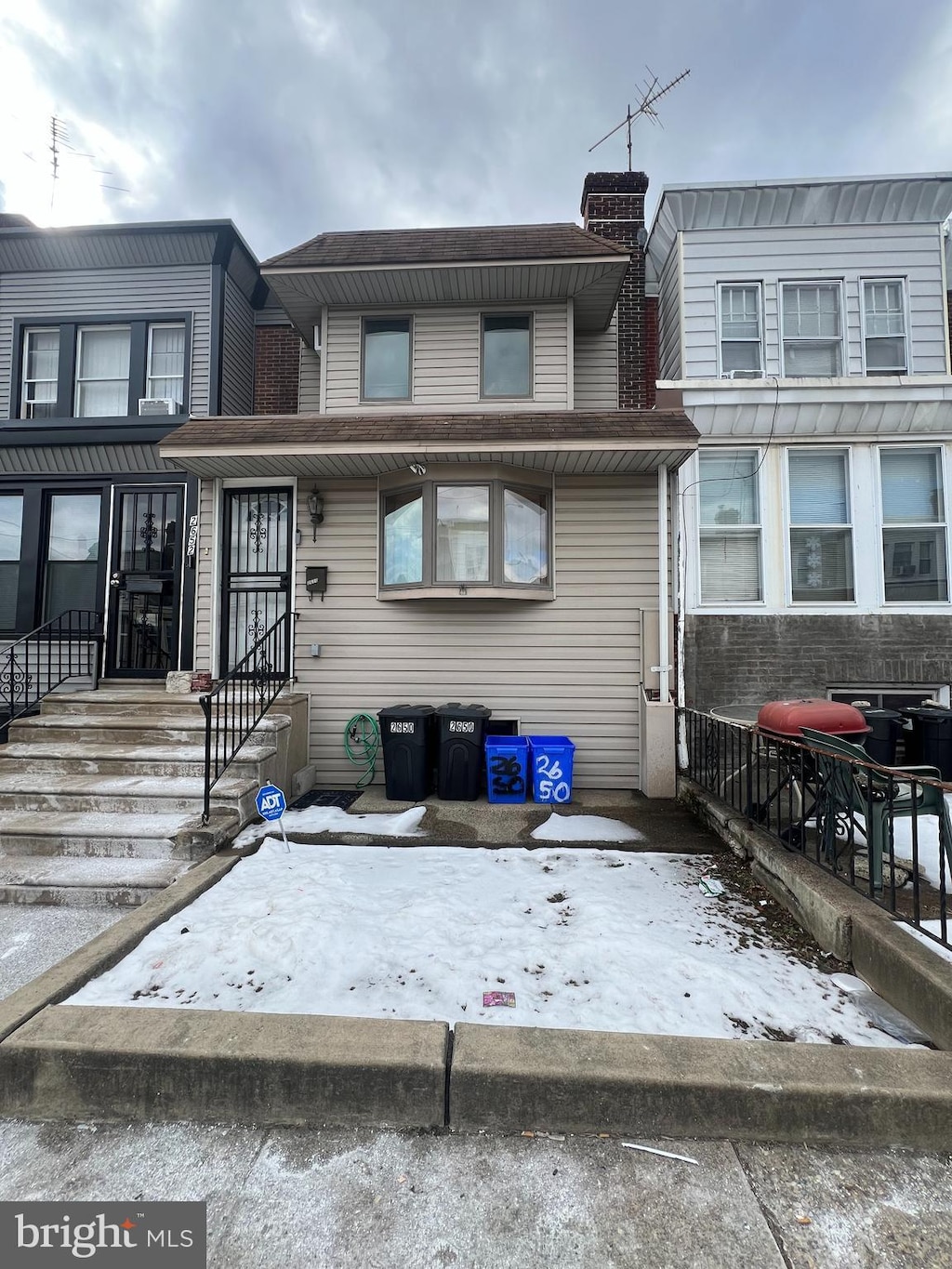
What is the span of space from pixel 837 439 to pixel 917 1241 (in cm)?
722

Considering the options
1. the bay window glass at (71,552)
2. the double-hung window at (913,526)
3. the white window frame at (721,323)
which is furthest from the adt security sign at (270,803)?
the double-hung window at (913,526)

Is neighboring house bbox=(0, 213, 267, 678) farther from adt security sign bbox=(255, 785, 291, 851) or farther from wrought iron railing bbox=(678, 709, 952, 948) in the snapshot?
wrought iron railing bbox=(678, 709, 952, 948)

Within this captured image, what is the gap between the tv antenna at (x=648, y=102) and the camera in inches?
317

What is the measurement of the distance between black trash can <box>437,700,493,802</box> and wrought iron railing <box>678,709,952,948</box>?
91.1 inches

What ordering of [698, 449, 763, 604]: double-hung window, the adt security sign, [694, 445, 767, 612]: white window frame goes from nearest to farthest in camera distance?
the adt security sign → [694, 445, 767, 612]: white window frame → [698, 449, 763, 604]: double-hung window

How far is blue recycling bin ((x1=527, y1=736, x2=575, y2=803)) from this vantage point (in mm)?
5699

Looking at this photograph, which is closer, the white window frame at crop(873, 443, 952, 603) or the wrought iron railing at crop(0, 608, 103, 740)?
the white window frame at crop(873, 443, 952, 603)

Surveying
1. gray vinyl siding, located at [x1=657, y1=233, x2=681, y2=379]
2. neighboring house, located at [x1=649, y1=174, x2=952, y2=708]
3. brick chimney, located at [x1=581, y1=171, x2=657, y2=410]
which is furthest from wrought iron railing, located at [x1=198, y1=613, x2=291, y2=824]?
gray vinyl siding, located at [x1=657, y1=233, x2=681, y2=379]

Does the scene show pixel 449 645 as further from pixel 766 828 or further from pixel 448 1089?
pixel 448 1089

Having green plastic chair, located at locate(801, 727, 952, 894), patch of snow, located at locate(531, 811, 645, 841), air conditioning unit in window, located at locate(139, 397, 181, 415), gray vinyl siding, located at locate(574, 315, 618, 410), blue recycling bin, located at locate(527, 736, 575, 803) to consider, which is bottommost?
patch of snow, located at locate(531, 811, 645, 841)

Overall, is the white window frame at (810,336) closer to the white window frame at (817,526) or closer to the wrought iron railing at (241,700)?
the white window frame at (817,526)

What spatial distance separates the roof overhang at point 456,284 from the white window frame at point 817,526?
291 centimetres

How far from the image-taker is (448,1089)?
1989mm

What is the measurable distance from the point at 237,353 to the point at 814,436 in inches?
309
